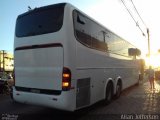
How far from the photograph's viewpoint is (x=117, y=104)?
12.4 m

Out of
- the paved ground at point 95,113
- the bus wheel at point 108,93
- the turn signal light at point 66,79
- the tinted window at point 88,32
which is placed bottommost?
the paved ground at point 95,113

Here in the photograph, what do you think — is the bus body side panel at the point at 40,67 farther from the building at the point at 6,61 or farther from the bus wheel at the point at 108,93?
the building at the point at 6,61

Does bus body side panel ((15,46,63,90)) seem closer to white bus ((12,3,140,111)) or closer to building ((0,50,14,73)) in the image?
white bus ((12,3,140,111))

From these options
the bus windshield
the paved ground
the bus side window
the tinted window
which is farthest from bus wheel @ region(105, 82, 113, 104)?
the bus windshield

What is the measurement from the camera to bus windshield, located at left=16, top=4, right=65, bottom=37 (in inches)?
345

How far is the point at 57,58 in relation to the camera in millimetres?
8398

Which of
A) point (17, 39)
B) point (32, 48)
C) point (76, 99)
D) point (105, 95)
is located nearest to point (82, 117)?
point (76, 99)

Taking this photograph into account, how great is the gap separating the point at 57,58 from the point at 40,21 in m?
1.61

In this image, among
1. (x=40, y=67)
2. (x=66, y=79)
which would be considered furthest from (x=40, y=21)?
(x=66, y=79)

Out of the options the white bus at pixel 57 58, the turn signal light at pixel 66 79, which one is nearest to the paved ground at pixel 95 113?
the white bus at pixel 57 58

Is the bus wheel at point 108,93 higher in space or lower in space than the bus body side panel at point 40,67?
lower

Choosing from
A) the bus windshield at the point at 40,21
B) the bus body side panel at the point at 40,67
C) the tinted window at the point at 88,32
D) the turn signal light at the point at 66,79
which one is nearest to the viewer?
the turn signal light at the point at 66,79

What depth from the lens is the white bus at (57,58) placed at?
8.34m

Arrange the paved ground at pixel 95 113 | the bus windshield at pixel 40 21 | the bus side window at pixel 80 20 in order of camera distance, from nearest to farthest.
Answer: the bus windshield at pixel 40 21
the bus side window at pixel 80 20
the paved ground at pixel 95 113
